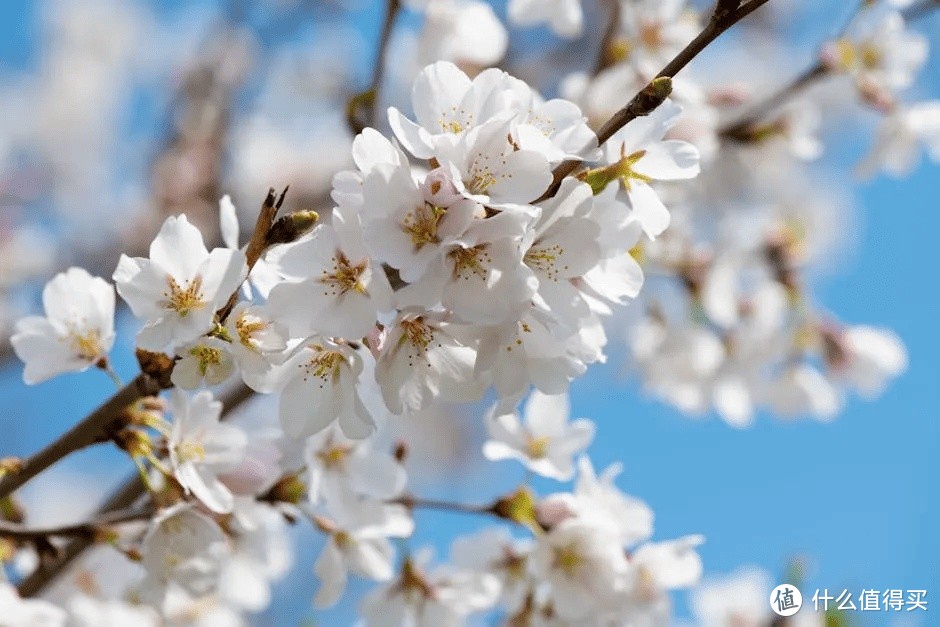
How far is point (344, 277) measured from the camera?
4.15 feet

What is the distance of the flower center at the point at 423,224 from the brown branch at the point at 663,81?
14 cm

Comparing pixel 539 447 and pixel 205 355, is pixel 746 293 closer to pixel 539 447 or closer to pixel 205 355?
pixel 539 447

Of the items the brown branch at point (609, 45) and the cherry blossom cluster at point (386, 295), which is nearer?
the cherry blossom cluster at point (386, 295)

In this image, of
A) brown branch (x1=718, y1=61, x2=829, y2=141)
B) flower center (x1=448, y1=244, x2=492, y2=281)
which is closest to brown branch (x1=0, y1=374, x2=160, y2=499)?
flower center (x1=448, y1=244, x2=492, y2=281)

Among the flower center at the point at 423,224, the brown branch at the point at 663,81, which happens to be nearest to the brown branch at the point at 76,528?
the flower center at the point at 423,224

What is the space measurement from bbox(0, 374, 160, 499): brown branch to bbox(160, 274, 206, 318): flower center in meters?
0.16

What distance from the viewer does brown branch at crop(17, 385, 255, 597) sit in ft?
5.89

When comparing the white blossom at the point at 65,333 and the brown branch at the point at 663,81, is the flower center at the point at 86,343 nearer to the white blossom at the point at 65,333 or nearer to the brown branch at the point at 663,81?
the white blossom at the point at 65,333

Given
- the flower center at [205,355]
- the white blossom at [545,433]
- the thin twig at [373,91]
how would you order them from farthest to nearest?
the thin twig at [373,91], the white blossom at [545,433], the flower center at [205,355]

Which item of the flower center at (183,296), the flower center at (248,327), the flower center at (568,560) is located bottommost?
the flower center at (248,327)

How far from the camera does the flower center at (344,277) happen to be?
126cm

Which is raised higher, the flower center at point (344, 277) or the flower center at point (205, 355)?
the flower center at point (344, 277)

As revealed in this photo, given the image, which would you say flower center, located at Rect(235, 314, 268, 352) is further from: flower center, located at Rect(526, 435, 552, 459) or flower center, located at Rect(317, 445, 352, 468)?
flower center, located at Rect(526, 435, 552, 459)

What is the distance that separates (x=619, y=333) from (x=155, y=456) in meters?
4.24
